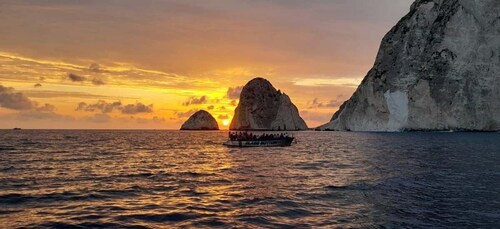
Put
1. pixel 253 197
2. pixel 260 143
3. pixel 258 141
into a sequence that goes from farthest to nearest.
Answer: pixel 258 141
pixel 260 143
pixel 253 197

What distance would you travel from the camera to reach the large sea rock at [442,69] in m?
141

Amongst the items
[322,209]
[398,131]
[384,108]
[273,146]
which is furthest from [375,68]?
[322,209]

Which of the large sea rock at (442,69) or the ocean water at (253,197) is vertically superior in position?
the large sea rock at (442,69)

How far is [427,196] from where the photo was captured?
24.5 metres

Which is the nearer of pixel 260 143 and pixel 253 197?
pixel 253 197

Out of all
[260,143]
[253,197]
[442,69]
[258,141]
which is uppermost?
[442,69]

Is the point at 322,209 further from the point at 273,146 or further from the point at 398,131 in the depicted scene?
the point at 398,131

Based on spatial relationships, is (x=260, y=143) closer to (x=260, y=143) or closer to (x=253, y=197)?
(x=260, y=143)

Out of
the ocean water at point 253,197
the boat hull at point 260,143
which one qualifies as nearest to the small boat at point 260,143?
the boat hull at point 260,143

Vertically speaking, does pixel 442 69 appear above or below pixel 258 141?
above

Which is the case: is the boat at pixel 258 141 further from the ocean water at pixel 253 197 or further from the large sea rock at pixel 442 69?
the large sea rock at pixel 442 69

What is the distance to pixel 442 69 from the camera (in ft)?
478

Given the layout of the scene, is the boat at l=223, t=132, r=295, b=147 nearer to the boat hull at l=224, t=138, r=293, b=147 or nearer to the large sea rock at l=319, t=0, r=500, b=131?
the boat hull at l=224, t=138, r=293, b=147

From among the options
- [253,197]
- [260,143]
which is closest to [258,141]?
[260,143]
